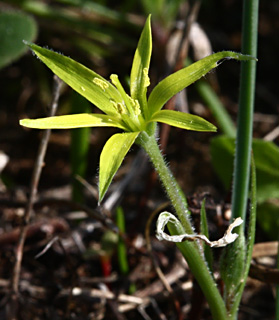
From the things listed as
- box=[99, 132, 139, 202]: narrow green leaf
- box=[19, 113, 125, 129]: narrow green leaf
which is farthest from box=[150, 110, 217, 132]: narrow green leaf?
box=[19, 113, 125, 129]: narrow green leaf

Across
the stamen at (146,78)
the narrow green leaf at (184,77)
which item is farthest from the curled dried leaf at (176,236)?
the stamen at (146,78)

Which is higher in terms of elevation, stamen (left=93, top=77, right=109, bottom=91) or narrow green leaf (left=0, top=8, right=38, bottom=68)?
narrow green leaf (left=0, top=8, right=38, bottom=68)

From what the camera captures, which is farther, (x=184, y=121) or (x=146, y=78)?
(x=146, y=78)

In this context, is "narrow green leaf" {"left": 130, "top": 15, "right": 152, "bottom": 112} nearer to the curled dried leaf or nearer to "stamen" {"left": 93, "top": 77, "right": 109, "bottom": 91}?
"stamen" {"left": 93, "top": 77, "right": 109, "bottom": 91}

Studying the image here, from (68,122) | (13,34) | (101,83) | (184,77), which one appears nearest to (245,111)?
(184,77)

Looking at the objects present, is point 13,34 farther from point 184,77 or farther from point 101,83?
point 184,77

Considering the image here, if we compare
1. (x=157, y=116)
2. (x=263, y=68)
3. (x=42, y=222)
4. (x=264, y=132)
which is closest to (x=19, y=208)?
(x=42, y=222)
